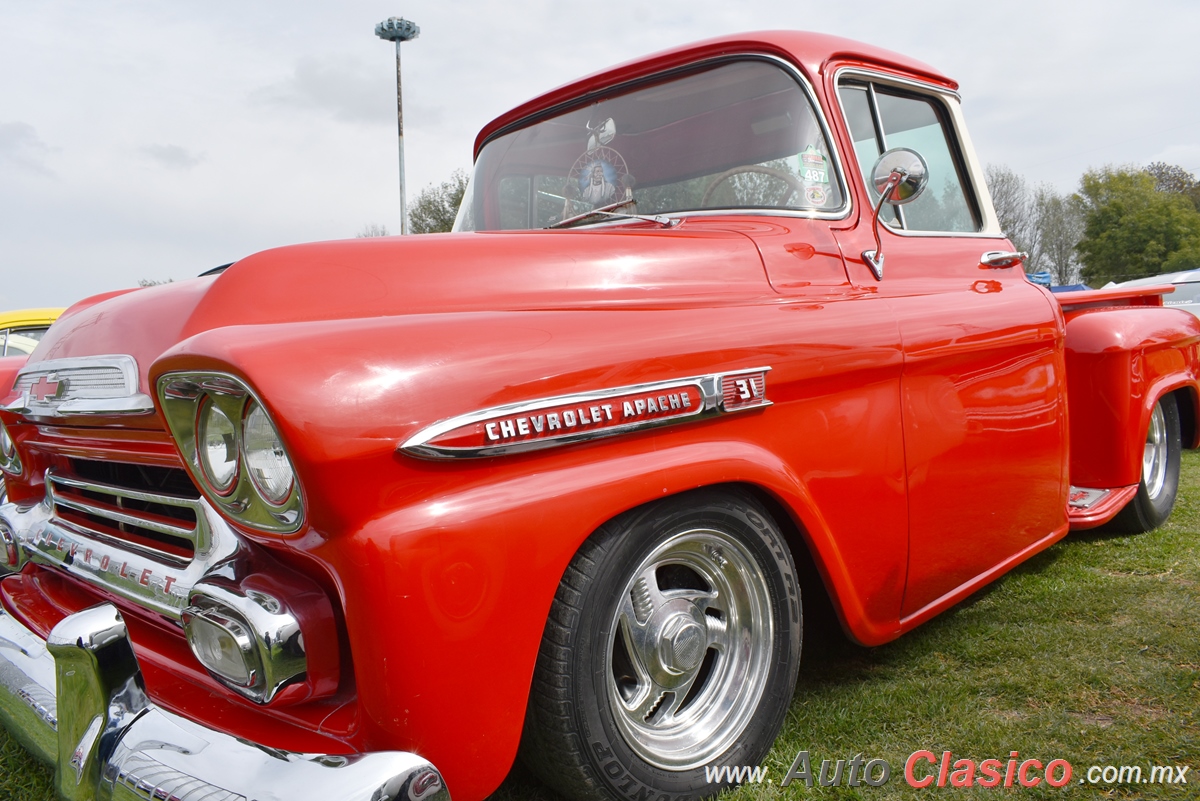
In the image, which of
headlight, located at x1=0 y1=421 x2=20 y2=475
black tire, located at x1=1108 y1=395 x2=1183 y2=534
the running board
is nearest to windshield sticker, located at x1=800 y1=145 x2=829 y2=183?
the running board

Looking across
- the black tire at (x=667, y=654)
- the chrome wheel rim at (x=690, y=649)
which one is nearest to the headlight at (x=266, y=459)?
the black tire at (x=667, y=654)

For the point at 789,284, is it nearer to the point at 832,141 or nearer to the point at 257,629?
the point at 832,141

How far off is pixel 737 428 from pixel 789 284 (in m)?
0.51

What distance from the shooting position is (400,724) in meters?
1.29

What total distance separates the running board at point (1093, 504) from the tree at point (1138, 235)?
1612 inches

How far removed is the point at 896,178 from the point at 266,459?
1.71 meters

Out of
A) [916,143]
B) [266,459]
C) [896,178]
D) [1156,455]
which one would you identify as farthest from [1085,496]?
[266,459]

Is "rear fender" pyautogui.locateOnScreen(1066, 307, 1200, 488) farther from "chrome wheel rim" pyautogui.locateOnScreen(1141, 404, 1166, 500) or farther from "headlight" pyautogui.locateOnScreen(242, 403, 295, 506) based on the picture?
"headlight" pyautogui.locateOnScreen(242, 403, 295, 506)

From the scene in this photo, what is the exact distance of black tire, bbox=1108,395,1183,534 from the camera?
3756 millimetres

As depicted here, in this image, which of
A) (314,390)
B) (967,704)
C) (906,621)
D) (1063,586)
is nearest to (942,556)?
(906,621)

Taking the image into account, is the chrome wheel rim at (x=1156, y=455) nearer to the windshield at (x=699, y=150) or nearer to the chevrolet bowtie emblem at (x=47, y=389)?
the windshield at (x=699, y=150)

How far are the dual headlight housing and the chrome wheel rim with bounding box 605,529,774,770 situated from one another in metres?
0.64

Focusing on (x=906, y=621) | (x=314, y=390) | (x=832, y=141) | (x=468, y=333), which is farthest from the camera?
(x=832, y=141)

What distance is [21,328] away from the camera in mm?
6566
